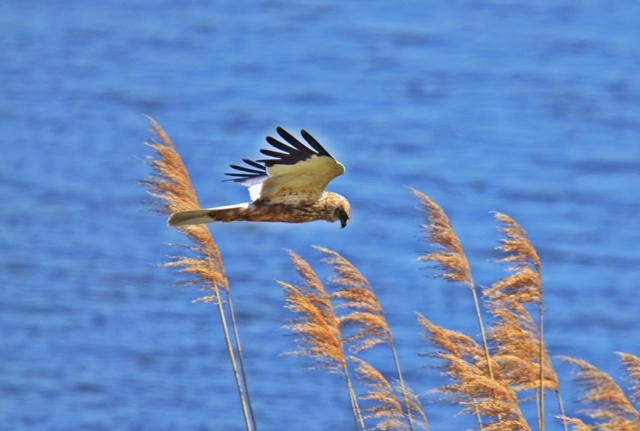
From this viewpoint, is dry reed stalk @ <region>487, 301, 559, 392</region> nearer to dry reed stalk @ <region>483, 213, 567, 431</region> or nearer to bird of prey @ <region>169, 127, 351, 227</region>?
dry reed stalk @ <region>483, 213, 567, 431</region>

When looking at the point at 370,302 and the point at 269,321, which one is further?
the point at 269,321

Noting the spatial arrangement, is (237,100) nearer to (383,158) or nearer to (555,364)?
(383,158)

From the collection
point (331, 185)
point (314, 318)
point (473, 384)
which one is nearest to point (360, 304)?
point (314, 318)

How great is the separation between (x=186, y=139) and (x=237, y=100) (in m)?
1.20

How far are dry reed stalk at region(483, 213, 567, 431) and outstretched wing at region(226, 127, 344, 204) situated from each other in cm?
80

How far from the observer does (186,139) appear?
14.4 meters

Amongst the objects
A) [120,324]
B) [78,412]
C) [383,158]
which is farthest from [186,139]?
[78,412]

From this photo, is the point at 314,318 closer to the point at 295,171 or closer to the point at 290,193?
the point at 290,193

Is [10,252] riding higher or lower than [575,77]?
lower

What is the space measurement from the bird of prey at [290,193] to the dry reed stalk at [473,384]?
675 millimetres

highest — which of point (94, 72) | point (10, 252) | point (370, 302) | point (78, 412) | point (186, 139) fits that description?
point (94, 72)

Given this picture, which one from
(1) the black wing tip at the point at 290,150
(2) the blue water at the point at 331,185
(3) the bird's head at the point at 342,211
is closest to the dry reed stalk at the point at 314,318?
(3) the bird's head at the point at 342,211

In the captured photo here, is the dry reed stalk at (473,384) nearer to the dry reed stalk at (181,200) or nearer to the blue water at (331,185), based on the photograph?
the dry reed stalk at (181,200)

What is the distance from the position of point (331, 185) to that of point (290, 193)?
272 inches
